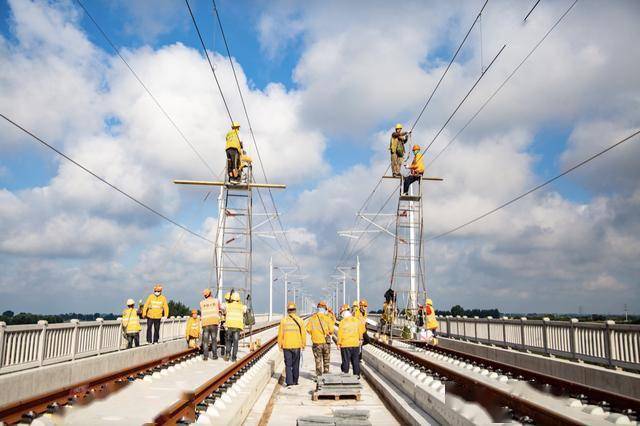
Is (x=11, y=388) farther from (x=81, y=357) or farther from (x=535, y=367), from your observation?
(x=535, y=367)

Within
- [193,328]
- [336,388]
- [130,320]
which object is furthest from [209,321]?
[336,388]

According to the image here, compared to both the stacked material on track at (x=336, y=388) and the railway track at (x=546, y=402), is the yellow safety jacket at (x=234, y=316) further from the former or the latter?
the railway track at (x=546, y=402)

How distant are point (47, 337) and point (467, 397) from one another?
355 inches

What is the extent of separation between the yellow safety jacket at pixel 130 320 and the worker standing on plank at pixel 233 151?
276 inches

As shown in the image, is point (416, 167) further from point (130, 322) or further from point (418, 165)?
point (130, 322)

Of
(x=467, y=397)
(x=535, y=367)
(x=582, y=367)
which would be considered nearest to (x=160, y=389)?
(x=467, y=397)

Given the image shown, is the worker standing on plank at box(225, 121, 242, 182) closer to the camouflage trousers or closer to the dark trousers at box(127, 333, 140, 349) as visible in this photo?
the dark trousers at box(127, 333, 140, 349)

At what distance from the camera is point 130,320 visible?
59.9ft

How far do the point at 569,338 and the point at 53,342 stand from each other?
13373mm

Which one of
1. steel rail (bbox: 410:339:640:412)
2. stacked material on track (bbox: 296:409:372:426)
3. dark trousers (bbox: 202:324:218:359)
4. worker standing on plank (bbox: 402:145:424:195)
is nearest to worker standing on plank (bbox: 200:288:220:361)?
dark trousers (bbox: 202:324:218:359)

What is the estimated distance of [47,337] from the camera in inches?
498

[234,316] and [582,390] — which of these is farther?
[234,316]

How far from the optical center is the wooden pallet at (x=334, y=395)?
38.7ft

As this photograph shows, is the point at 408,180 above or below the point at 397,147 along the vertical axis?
below
